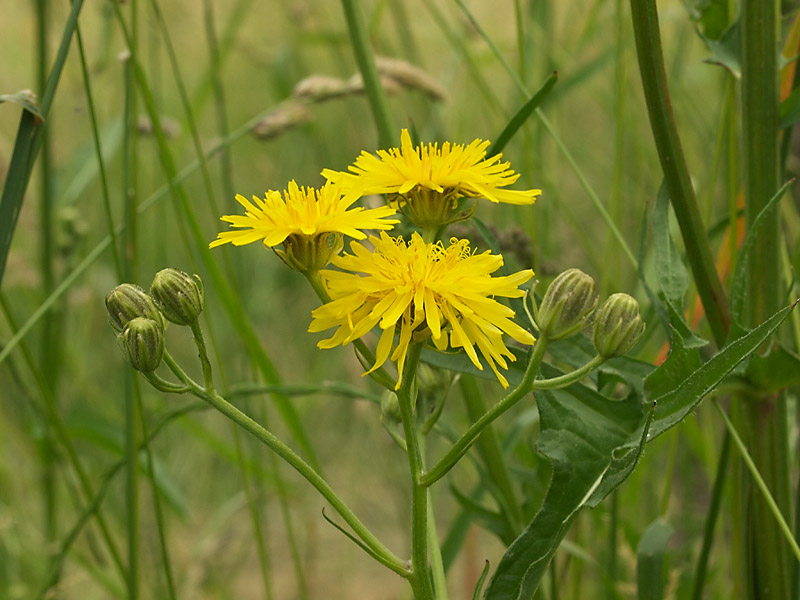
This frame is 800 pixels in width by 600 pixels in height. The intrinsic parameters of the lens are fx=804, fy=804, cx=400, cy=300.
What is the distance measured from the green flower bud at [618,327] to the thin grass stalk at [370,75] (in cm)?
36

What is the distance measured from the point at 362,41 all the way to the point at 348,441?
4.91ft

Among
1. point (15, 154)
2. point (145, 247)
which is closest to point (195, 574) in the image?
point (15, 154)

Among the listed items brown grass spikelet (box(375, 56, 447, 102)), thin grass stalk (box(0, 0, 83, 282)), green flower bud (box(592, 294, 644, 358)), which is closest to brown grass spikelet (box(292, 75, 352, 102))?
brown grass spikelet (box(375, 56, 447, 102))

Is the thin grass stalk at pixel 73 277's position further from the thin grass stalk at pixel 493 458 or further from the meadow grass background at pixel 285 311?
the thin grass stalk at pixel 493 458

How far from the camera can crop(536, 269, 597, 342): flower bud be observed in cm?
57

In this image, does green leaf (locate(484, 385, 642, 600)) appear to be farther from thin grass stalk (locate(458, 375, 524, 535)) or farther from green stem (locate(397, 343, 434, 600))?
thin grass stalk (locate(458, 375, 524, 535))

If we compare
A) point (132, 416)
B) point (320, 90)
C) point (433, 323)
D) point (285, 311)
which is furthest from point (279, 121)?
point (285, 311)

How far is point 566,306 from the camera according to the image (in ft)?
1.86

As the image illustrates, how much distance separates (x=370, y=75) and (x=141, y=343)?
42cm

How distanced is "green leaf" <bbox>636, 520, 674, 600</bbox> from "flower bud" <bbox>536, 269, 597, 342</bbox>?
1.04 ft

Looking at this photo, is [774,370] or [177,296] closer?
[177,296]

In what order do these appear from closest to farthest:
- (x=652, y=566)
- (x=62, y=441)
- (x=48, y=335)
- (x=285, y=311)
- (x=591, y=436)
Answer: (x=591, y=436), (x=652, y=566), (x=62, y=441), (x=48, y=335), (x=285, y=311)

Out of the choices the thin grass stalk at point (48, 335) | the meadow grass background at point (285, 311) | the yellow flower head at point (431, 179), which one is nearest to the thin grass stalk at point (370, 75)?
the meadow grass background at point (285, 311)

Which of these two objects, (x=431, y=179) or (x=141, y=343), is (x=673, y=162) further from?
(x=141, y=343)
